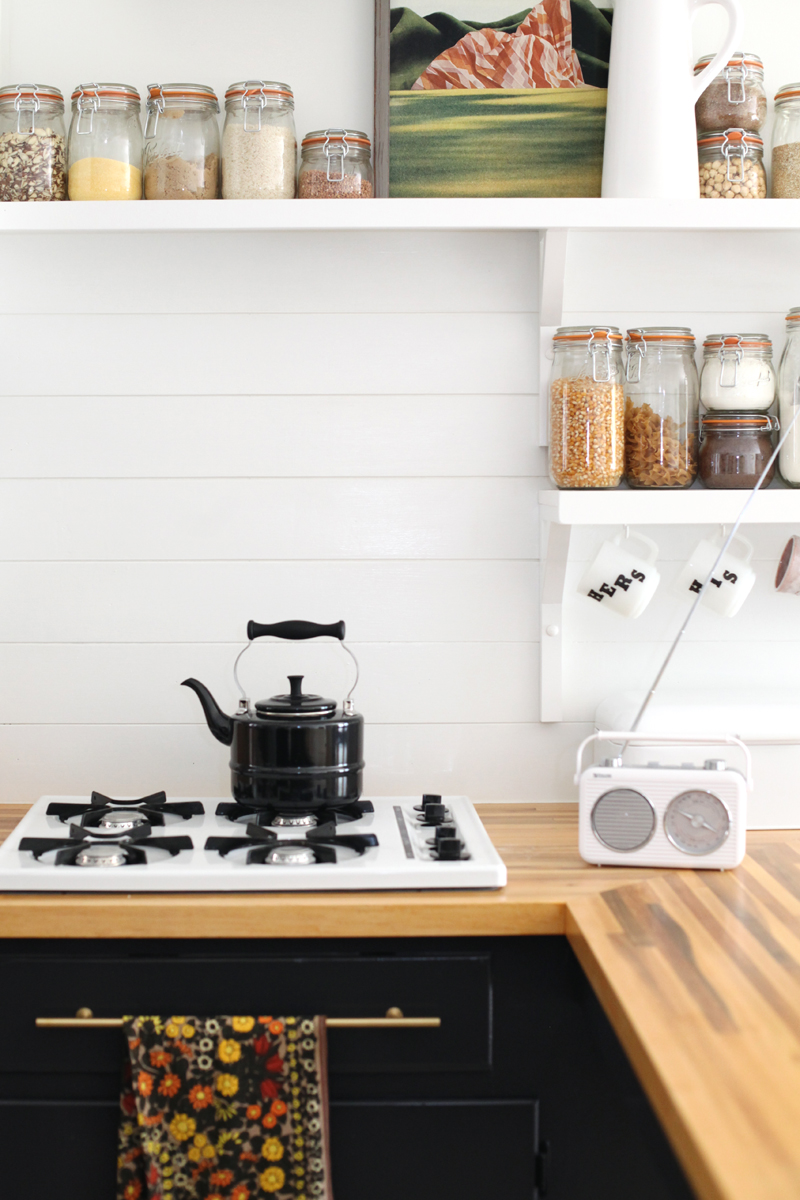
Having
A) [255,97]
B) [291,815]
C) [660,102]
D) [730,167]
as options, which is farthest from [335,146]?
[291,815]

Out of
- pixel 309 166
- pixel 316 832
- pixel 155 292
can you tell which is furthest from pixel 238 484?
pixel 316 832

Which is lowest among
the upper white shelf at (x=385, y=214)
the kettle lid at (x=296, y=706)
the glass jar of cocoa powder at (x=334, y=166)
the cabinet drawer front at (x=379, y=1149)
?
the cabinet drawer front at (x=379, y=1149)

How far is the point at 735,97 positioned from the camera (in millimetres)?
1607

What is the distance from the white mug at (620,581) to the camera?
5.35 ft

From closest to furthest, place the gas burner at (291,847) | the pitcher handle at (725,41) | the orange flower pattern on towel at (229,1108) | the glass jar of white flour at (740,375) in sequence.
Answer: the orange flower pattern on towel at (229,1108), the gas burner at (291,847), the pitcher handle at (725,41), the glass jar of white flour at (740,375)

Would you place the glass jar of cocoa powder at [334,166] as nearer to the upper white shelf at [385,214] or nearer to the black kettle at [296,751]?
the upper white shelf at [385,214]

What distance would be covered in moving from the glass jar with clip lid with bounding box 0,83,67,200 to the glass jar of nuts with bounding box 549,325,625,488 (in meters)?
0.80

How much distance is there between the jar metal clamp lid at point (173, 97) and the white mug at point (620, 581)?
35.5 inches

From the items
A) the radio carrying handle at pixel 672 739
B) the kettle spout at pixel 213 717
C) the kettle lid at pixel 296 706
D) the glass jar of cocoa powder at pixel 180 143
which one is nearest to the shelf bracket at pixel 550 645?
the radio carrying handle at pixel 672 739

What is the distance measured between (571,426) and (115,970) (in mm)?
963

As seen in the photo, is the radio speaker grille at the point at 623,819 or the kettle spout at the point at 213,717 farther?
the kettle spout at the point at 213,717

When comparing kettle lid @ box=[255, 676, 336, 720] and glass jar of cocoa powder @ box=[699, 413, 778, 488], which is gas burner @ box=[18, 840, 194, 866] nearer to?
kettle lid @ box=[255, 676, 336, 720]

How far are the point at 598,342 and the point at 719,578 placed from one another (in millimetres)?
408

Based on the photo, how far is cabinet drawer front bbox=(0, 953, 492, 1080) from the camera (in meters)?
1.29
